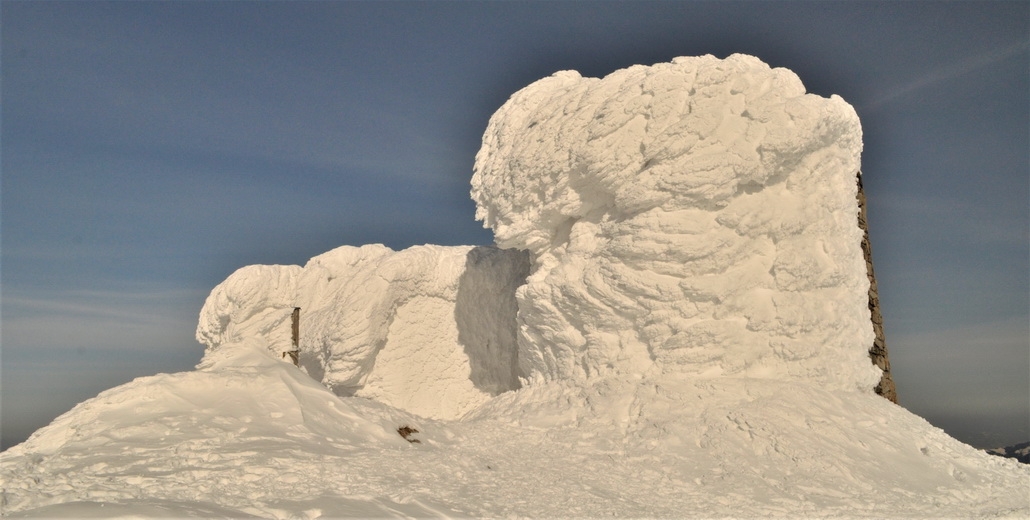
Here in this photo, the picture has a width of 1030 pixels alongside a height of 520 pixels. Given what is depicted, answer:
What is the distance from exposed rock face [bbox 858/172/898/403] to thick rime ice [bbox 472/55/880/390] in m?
0.66

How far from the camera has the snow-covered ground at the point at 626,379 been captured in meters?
9.94

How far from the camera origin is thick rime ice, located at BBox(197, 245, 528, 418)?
1842cm

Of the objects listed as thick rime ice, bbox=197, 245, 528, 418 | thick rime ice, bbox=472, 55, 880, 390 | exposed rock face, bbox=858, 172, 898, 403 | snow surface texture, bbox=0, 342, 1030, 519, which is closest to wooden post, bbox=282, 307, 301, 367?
thick rime ice, bbox=197, 245, 528, 418

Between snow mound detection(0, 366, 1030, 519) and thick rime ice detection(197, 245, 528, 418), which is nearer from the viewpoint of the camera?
snow mound detection(0, 366, 1030, 519)

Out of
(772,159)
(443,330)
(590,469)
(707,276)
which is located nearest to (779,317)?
(707,276)

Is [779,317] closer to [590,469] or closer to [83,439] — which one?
[590,469]

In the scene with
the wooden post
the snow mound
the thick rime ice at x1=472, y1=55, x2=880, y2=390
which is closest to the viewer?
the snow mound

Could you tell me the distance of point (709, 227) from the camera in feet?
45.9

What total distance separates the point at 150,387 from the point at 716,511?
801 cm

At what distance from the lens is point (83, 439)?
1005 cm

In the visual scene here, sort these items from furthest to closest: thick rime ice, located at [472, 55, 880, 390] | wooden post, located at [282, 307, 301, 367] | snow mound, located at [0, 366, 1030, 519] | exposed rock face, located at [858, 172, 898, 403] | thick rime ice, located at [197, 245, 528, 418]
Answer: wooden post, located at [282, 307, 301, 367]
thick rime ice, located at [197, 245, 528, 418]
exposed rock face, located at [858, 172, 898, 403]
thick rime ice, located at [472, 55, 880, 390]
snow mound, located at [0, 366, 1030, 519]

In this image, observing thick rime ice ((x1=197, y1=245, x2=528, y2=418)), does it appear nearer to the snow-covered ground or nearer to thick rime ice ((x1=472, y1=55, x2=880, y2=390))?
the snow-covered ground

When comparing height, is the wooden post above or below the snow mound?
above

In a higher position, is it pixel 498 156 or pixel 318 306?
pixel 498 156
